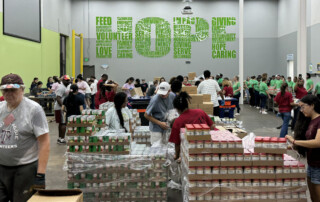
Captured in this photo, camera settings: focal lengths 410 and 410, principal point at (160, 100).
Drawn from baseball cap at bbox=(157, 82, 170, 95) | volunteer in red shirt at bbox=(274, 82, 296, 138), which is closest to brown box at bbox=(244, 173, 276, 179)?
baseball cap at bbox=(157, 82, 170, 95)

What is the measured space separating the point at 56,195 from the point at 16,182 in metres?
0.45

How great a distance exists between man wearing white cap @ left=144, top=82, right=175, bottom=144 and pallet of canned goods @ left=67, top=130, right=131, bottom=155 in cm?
103

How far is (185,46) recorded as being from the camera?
27.8 meters

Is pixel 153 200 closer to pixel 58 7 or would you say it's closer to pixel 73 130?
pixel 73 130

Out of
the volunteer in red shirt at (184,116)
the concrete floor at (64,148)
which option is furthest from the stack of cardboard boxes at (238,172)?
the concrete floor at (64,148)

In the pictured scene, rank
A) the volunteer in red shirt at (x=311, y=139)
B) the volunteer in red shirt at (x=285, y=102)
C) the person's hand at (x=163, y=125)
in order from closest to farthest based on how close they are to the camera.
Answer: the volunteer in red shirt at (x=311, y=139), the person's hand at (x=163, y=125), the volunteer in red shirt at (x=285, y=102)

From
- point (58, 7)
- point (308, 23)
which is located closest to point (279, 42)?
point (308, 23)

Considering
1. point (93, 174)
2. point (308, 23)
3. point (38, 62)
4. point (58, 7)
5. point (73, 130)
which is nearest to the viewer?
point (93, 174)

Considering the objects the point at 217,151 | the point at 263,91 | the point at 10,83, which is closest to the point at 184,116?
the point at 217,151

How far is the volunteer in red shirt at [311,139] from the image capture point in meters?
4.25

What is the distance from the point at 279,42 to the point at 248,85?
21.5 ft

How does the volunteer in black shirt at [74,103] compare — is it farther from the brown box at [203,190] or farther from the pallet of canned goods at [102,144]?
the brown box at [203,190]

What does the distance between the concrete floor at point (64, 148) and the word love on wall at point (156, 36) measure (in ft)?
37.5

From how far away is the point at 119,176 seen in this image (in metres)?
5.21
